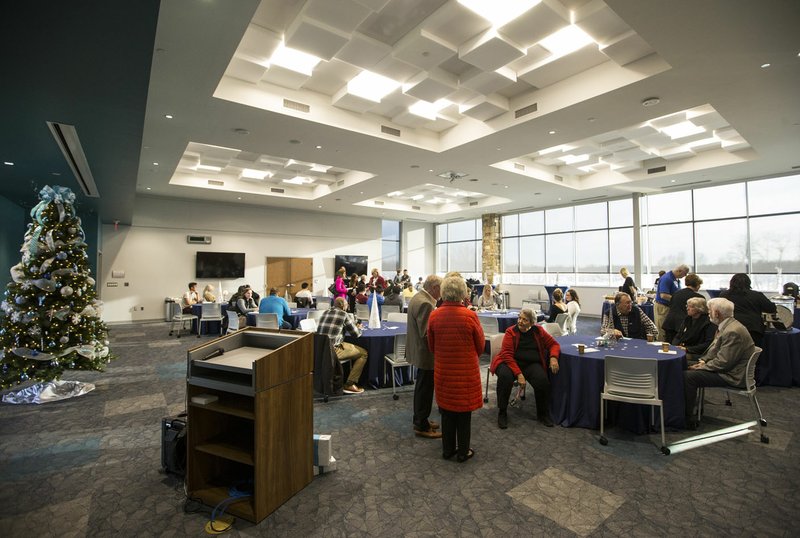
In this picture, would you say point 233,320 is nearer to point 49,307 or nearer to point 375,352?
point 49,307

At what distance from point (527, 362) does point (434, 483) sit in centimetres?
176

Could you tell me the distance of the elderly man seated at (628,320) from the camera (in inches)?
188

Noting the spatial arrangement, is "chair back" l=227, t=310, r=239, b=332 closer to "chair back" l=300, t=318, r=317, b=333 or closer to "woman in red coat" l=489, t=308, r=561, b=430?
"chair back" l=300, t=318, r=317, b=333

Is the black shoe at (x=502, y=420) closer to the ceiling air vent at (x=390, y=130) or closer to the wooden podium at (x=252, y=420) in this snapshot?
the wooden podium at (x=252, y=420)

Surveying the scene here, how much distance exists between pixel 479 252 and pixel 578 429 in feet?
46.5

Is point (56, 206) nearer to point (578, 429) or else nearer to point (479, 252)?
point (578, 429)

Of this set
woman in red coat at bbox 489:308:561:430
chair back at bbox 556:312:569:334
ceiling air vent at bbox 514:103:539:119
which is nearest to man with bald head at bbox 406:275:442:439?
woman in red coat at bbox 489:308:561:430

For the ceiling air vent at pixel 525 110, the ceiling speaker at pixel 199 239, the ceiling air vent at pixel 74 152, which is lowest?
the ceiling speaker at pixel 199 239

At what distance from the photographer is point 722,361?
12.1 feet

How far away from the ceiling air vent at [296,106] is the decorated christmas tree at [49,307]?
3.14m

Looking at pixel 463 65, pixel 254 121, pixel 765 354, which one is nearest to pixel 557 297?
pixel 765 354

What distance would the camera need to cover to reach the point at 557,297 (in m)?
6.67

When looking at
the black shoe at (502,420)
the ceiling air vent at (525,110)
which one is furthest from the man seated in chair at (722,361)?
the ceiling air vent at (525,110)

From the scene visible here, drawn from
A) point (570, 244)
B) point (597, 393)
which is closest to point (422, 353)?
point (597, 393)
